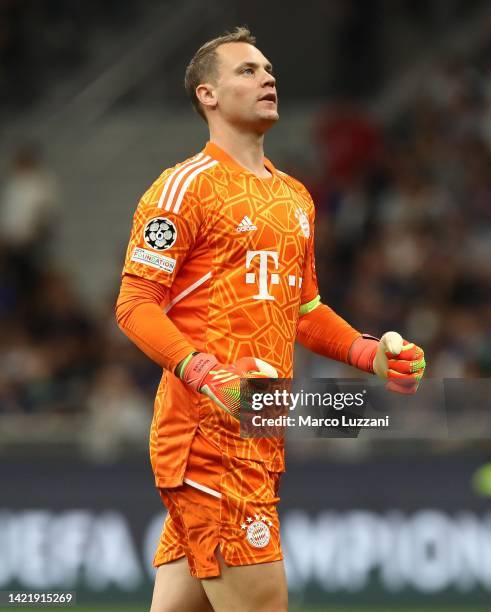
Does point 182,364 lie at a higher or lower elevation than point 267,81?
lower

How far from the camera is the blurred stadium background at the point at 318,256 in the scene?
29.2 feet

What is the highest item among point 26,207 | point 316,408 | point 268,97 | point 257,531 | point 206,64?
point 26,207

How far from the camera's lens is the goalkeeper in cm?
417

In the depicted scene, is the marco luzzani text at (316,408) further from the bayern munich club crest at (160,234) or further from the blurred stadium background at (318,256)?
the blurred stadium background at (318,256)

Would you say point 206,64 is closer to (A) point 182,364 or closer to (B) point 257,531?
(A) point 182,364

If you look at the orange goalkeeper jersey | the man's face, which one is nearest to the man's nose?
the man's face

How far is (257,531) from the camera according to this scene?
13.7 feet

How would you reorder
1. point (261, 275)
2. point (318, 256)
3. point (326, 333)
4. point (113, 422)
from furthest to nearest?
point (318, 256), point (113, 422), point (326, 333), point (261, 275)

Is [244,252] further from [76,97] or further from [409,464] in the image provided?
[76,97]

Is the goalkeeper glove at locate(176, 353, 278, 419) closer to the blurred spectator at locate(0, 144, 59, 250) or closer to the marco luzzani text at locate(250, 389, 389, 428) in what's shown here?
the marco luzzani text at locate(250, 389, 389, 428)

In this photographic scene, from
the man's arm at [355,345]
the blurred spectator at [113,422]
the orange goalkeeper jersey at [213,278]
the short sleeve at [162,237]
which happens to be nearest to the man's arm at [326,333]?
the man's arm at [355,345]

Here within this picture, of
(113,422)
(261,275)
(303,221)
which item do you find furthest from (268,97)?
(113,422)

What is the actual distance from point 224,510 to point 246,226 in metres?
0.92

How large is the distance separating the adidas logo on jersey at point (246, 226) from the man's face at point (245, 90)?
0.40m
